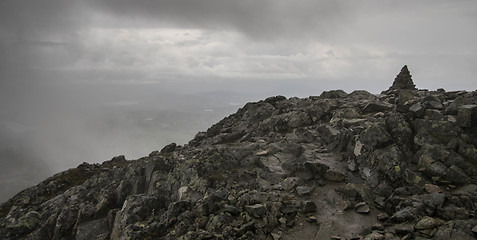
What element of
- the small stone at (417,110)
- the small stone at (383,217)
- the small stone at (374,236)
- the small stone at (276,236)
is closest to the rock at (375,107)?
the small stone at (417,110)

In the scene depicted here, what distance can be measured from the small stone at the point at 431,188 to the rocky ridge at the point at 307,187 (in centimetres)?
9

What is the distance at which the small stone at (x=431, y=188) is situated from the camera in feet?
91.9

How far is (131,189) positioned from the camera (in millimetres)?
43375

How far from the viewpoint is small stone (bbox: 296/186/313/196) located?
32.6m

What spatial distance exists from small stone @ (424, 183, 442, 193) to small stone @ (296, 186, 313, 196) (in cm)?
1216

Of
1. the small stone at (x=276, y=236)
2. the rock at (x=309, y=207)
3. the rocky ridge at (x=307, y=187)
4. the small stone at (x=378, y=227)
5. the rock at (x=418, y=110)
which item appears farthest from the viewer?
the rock at (x=418, y=110)

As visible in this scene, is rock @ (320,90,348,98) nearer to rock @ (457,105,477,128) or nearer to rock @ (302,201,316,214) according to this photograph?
rock @ (457,105,477,128)

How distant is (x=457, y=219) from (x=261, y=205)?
18.0 m

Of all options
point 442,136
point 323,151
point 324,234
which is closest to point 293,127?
point 323,151

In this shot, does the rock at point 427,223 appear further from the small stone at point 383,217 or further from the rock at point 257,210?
the rock at point 257,210

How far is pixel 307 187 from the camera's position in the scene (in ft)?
110

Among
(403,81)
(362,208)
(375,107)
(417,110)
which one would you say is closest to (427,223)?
(362,208)

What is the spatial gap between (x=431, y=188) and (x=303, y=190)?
1350 cm

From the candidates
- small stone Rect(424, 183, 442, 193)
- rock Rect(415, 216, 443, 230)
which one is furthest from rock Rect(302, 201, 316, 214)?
small stone Rect(424, 183, 442, 193)
